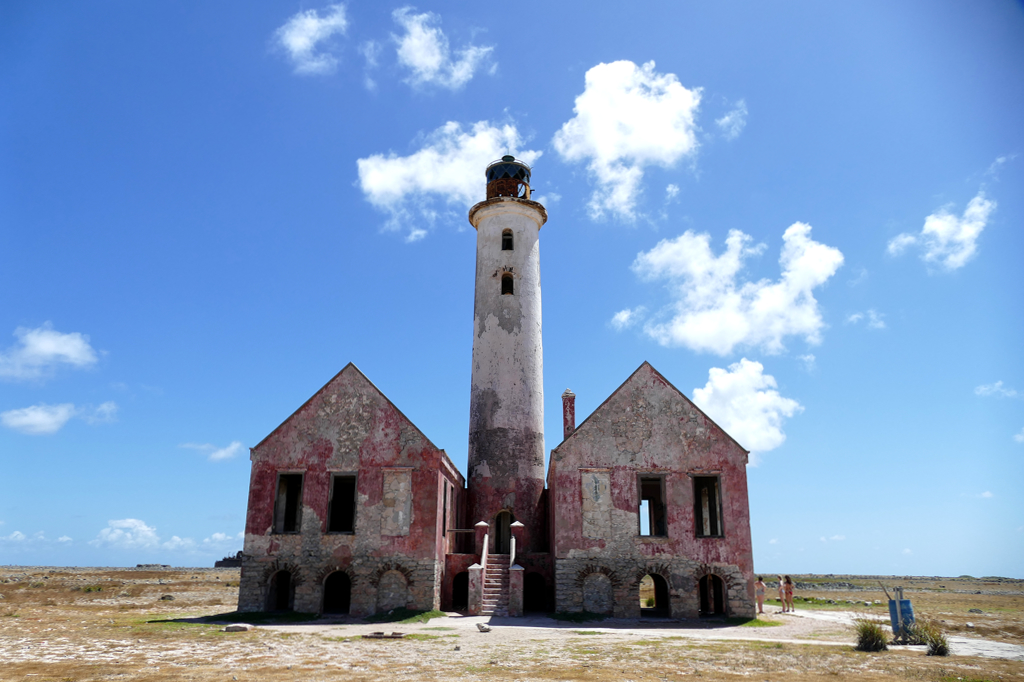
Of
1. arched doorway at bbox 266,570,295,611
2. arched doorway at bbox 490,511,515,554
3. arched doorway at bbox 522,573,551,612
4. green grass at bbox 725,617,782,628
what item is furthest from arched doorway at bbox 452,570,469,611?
green grass at bbox 725,617,782,628

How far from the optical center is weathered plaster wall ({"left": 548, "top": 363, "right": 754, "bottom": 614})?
24.9m

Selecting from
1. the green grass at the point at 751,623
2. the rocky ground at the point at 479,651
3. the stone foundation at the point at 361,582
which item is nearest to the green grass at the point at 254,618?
the rocky ground at the point at 479,651

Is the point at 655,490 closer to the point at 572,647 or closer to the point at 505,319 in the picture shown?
the point at 505,319

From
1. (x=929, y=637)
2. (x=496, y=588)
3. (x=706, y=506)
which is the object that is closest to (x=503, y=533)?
(x=496, y=588)

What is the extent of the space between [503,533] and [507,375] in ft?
23.1

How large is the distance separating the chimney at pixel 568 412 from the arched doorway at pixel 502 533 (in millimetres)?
4661

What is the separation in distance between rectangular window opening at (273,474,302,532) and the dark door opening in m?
8.46

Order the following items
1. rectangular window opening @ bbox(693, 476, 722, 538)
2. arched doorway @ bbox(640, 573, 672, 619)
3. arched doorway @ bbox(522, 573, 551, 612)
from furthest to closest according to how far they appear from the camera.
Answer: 1. rectangular window opening @ bbox(693, 476, 722, 538)
2. arched doorway @ bbox(522, 573, 551, 612)
3. arched doorway @ bbox(640, 573, 672, 619)

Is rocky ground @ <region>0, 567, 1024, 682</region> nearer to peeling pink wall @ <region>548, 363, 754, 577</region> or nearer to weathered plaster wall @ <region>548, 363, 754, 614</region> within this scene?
weathered plaster wall @ <region>548, 363, 754, 614</region>

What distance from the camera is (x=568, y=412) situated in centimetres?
3153

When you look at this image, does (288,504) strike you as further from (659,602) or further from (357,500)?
(659,602)

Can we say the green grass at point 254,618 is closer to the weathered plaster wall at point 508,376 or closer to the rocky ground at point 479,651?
the rocky ground at point 479,651

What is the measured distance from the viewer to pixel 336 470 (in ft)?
83.8

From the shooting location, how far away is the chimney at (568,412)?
31.3m
